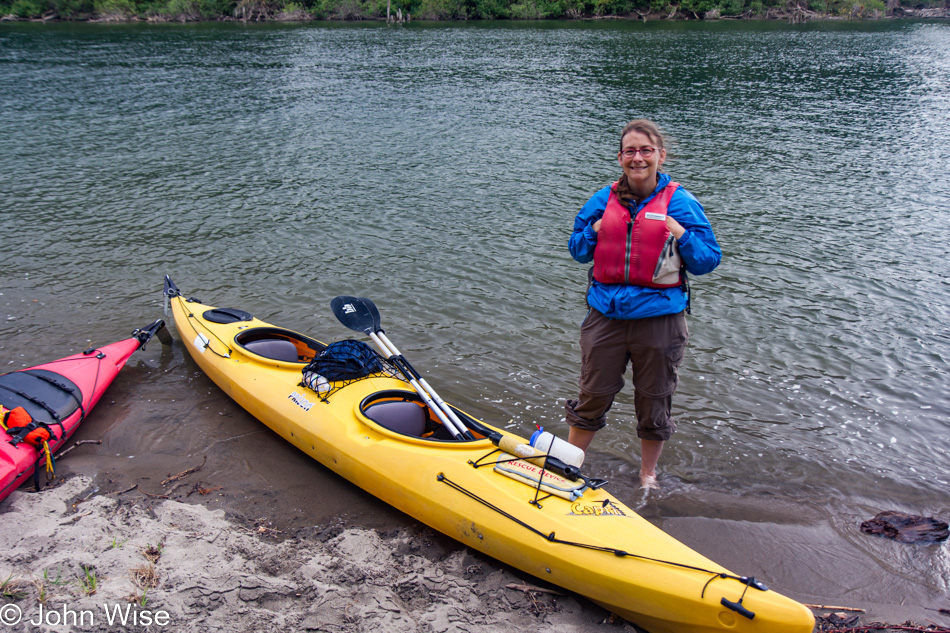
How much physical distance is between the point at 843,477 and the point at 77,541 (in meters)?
4.68

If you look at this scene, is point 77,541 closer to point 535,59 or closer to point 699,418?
point 699,418

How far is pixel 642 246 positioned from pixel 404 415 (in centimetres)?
192

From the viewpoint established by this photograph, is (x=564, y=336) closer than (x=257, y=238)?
Yes

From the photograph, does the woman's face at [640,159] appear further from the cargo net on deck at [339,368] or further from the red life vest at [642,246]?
Result: the cargo net on deck at [339,368]

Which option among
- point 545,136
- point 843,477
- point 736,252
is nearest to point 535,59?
point 545,136

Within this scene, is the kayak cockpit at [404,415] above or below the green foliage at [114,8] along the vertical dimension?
below

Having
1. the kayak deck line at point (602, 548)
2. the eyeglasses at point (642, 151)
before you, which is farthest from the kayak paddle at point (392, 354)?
the eyeglasses at point (642, 151)

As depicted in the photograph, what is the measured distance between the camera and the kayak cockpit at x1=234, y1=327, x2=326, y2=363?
197 inches

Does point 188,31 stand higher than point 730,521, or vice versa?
point 188,31

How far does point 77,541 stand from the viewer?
3107 millimetres

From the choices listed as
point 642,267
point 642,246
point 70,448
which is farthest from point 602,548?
point 70,448

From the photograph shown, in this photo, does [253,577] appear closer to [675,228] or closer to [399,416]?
[399,416]

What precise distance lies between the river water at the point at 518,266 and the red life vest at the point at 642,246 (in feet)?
5.29

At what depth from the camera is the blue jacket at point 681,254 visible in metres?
3.02
